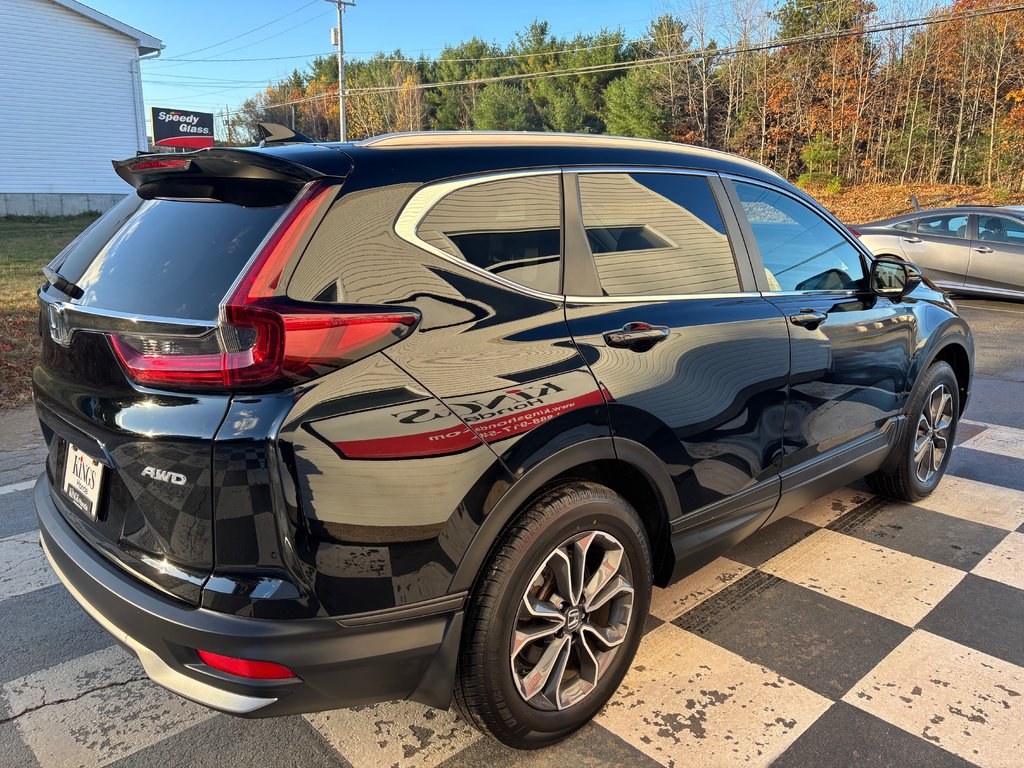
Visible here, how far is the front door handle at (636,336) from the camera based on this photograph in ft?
7.46

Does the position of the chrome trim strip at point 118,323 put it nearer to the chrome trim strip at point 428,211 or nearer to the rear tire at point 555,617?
the chrome trim strip at point 428,211

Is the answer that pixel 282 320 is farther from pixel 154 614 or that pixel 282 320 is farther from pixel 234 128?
pixel 234 128

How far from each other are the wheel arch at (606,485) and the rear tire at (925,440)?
1.96m

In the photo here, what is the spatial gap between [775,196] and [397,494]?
7.58 feet

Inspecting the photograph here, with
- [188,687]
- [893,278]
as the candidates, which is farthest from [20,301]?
[893,278]

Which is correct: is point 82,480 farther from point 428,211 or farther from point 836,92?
point 836,92

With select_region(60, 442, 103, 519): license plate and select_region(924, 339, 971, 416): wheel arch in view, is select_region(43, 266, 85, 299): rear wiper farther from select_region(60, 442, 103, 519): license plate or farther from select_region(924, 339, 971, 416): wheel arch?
select_region(924, 339, 971, 416): wheel arch

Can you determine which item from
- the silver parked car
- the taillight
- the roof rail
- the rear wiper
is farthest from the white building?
the taillight

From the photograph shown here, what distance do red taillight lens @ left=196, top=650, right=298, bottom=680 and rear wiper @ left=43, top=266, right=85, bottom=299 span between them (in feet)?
3.69

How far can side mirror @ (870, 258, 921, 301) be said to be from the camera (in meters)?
3.62

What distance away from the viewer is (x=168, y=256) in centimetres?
203

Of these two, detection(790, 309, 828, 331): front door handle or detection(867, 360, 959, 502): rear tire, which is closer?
detection(790, 309, 828, 331): front door handle

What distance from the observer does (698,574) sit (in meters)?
3.36

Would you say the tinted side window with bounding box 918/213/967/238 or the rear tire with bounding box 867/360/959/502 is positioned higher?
the tinted side window with bounding box 918/213/967/238
